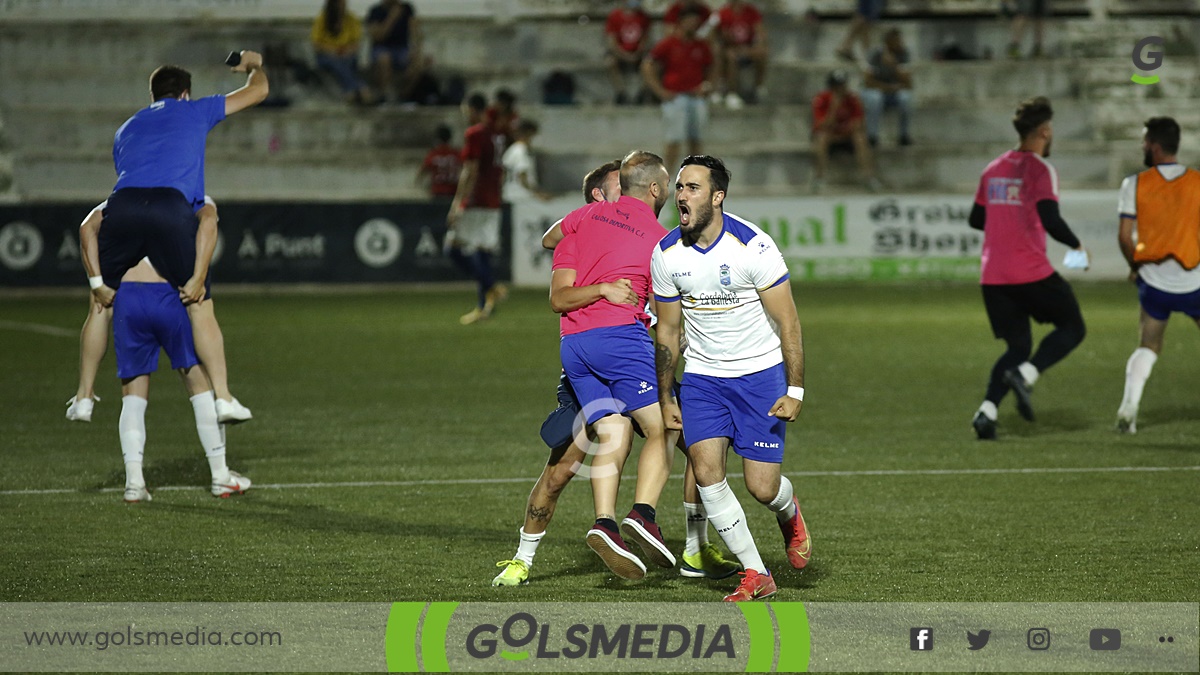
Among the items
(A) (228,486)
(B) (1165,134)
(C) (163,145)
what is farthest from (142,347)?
(B) (1165,134)

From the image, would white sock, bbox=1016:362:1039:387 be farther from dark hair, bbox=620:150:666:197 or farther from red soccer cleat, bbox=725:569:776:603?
red soccer cleat, bbox=725:569:776:603

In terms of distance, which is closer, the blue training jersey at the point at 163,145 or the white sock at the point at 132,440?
the blue training jersey at the point at 163,145

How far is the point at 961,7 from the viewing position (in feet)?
101

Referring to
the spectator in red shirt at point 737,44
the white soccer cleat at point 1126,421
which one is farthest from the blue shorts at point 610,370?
the spectator in red shirt at point 737,44

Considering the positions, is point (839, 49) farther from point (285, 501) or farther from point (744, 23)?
point (285, 501)

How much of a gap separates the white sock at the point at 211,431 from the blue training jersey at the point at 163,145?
3.79 feet

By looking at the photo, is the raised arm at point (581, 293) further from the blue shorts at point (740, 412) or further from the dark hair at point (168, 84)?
the dark hair at point (168, 84)

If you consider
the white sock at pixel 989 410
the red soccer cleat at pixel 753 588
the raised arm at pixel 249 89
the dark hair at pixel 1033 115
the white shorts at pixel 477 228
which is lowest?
the white sock at pixel 989 410

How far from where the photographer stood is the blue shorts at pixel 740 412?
591 centimetres

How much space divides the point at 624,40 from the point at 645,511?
22.5m

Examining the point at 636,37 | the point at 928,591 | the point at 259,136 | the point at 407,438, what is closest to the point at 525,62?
the point at 636,37

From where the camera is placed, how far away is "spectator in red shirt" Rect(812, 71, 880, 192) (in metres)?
25.9

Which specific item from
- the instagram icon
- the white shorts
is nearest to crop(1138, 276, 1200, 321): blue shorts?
the instagram icon

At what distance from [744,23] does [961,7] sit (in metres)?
6.02
